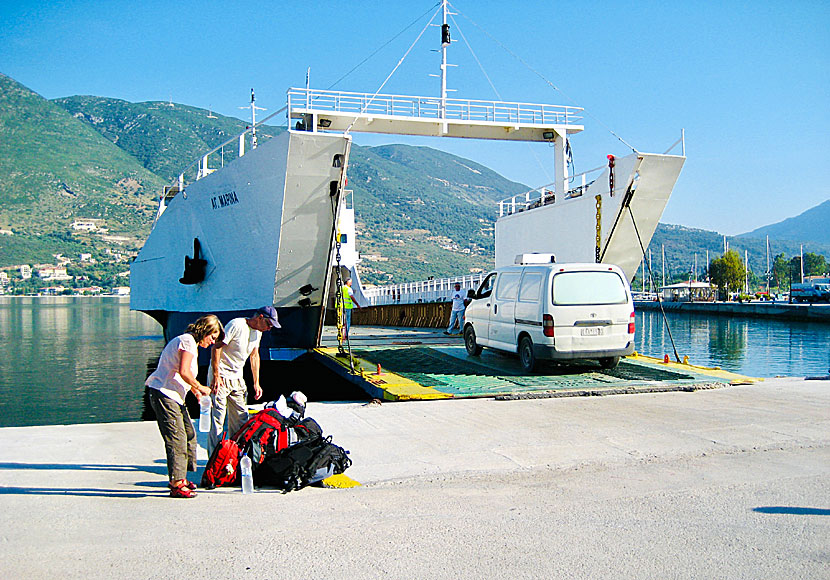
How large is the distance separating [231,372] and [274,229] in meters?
9.21

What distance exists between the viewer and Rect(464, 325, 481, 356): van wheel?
13805 mm

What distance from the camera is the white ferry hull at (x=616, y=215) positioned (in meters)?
17.2

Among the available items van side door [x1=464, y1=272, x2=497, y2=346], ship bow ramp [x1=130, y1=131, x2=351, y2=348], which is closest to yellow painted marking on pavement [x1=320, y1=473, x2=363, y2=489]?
van side door [x1=464, y1=272, x2=497, y2=346]

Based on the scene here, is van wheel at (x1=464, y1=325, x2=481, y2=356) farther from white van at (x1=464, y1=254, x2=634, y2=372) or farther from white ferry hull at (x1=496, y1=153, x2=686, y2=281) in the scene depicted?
white ferry hull at (x1=496, y1=153, x2=686, y2=281)

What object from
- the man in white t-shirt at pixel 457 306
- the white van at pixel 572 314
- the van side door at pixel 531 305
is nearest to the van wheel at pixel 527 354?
the white van at pixel 572 314

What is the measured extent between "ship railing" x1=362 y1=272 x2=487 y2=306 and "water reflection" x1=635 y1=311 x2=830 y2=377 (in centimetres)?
770

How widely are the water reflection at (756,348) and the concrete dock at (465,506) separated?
15250 millimetres

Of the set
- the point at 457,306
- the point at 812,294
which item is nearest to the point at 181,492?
the point at 457,306

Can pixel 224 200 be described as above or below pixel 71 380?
above

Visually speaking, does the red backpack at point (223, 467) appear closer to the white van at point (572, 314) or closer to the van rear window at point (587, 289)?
the white van at point (572, 314)

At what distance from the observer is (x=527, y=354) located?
1145 centimetres

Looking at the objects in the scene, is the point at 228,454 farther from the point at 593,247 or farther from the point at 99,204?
the point at 99,204

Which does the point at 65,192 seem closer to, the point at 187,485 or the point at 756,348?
the point at 756,348

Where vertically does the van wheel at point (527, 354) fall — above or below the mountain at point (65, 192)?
below
